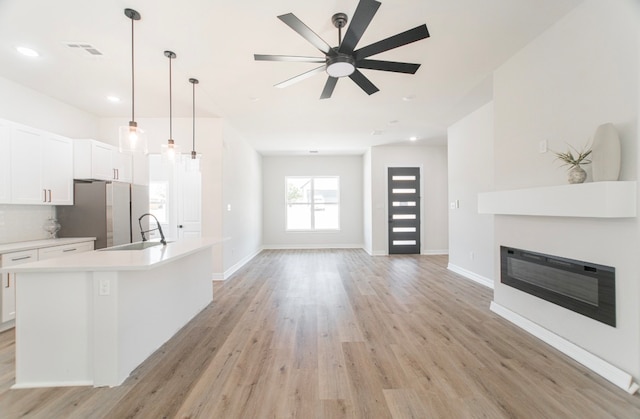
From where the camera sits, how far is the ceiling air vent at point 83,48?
253cm

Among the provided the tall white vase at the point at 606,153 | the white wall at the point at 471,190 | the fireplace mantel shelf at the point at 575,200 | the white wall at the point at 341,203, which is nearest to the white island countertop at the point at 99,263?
the fireplace mantel shelf at the point at 575,200

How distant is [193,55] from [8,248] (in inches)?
110

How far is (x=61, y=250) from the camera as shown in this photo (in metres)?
3.26

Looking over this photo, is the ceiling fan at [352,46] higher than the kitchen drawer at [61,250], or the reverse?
the ceiling fan at [352,46]

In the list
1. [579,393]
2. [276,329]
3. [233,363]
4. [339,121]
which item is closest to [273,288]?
[276,329]

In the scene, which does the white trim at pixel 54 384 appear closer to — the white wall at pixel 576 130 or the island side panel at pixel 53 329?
the island side panel at pixel 53 329

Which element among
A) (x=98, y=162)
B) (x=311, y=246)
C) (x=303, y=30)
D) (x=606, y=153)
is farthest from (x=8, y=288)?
(x=311, y=246)

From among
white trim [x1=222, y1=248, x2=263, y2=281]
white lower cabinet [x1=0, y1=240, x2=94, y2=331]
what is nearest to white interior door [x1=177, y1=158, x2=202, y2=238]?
white trim [x1=222, y1=248, x2=263, y2=281]

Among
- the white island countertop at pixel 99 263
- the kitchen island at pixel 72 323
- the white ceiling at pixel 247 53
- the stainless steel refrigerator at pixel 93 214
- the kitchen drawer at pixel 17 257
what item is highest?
the white ceiling at pixel 247 53

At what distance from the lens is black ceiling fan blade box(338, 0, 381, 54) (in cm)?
162

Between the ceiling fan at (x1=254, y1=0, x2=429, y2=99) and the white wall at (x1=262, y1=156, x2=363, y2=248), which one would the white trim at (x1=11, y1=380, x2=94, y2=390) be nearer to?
the ceiling fan at (x1=254, y1=0, x2=429, y2=99)

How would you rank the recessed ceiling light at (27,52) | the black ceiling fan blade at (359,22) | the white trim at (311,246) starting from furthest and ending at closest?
Answer: the white trim at (311,246) → the recessed ceiling light at (27,52) → the black ceiling fan blade at (359,22)

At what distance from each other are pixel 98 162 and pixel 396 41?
14.8ft

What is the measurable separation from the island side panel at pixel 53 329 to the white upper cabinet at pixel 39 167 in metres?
2.14
